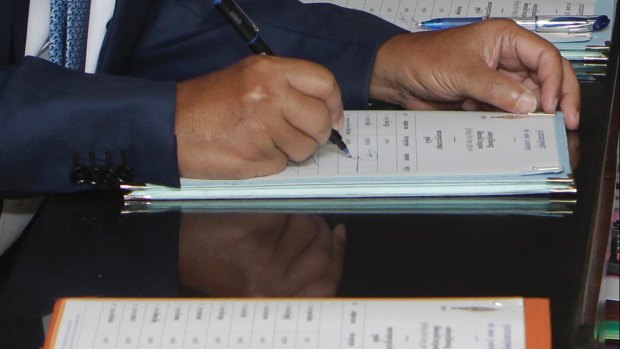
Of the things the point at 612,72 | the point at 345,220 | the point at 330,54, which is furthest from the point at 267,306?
the point at 612,72

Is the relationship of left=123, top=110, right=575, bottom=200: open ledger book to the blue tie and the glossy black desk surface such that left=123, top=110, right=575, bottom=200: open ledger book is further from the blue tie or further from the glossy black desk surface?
the blue tie

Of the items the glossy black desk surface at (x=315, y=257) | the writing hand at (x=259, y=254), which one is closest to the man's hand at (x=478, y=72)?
the glossy black desk surface at (x=315, y=257)

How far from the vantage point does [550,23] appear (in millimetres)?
1396

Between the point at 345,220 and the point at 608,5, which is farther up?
the point at 608,5

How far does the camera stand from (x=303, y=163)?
114cm

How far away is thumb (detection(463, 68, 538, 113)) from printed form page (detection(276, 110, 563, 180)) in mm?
12

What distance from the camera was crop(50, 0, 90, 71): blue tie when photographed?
1326 millimetres

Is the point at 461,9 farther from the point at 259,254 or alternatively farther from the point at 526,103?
the point at 259,254

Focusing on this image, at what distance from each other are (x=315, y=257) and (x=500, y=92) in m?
0.33

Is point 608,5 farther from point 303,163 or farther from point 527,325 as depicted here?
point 527,325

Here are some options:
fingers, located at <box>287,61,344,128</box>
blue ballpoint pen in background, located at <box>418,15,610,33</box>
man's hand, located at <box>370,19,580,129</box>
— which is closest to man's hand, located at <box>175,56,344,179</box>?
fingers, located at <box>287,61,344,128</box>

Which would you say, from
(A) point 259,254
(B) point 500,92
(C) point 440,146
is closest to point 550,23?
(B) point 500,92

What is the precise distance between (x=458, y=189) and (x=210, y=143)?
0.26 m

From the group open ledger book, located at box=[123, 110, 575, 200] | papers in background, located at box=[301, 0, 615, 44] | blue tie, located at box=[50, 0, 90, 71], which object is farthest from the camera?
papers in background, located at box=[301, 0, 615, 44]
